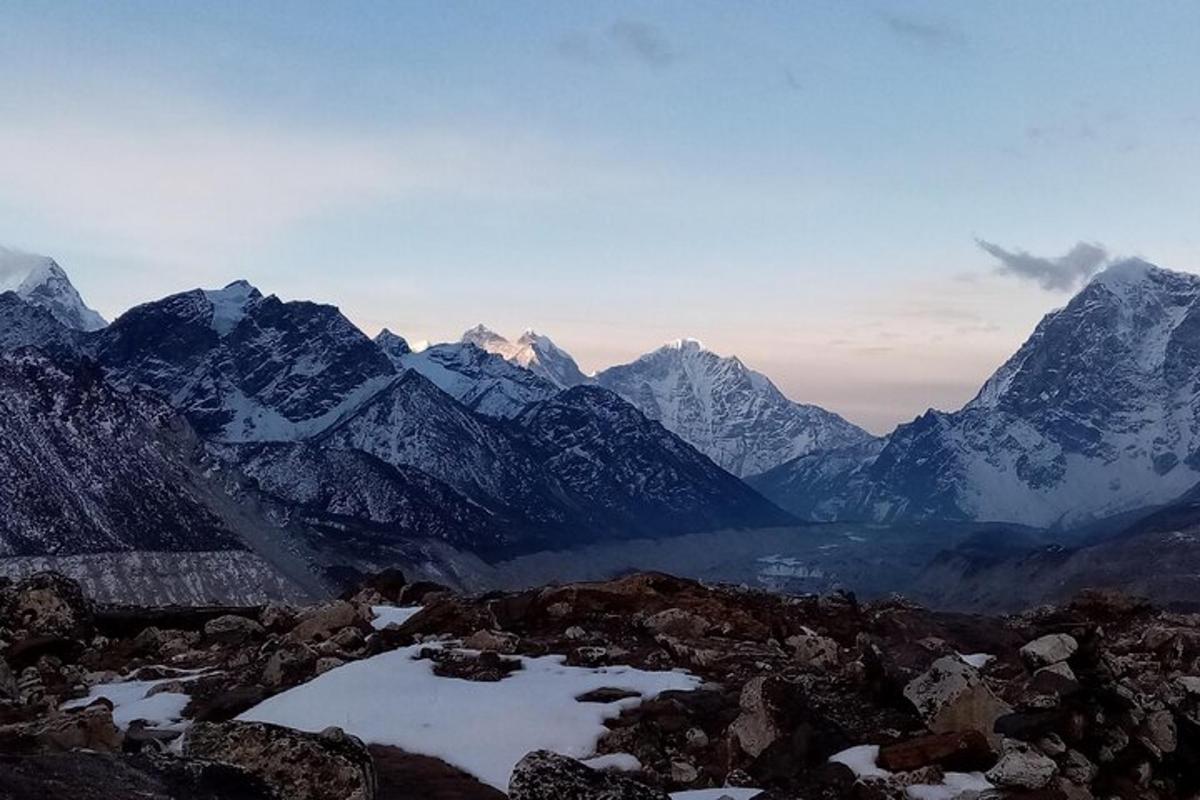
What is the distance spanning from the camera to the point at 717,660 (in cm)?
2734

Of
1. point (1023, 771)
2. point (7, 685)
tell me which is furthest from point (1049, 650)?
point (7, 685)

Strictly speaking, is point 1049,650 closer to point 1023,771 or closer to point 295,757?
point 1023,771

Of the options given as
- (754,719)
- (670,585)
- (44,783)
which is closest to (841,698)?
(754,719)

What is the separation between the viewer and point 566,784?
45.6 ft

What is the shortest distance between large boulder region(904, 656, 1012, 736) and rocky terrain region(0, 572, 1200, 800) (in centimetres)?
4

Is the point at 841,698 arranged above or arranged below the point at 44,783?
below

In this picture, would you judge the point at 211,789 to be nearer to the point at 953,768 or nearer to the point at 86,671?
the point at 953,768

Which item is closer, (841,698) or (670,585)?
(841,698)

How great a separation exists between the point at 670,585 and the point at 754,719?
1506 cm

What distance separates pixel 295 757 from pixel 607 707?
958cm

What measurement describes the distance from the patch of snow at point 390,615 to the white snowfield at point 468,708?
826 centimetres

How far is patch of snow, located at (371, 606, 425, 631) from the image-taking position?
3456 centimetres

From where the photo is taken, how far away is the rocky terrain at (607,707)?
47.8 feet

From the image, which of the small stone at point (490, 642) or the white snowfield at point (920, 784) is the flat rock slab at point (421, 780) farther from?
the small stone at point (490, 642)
